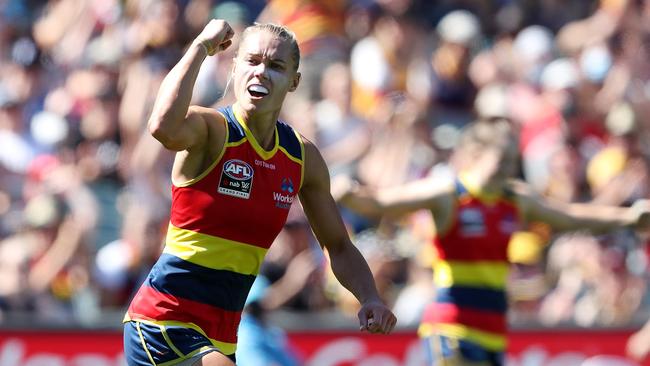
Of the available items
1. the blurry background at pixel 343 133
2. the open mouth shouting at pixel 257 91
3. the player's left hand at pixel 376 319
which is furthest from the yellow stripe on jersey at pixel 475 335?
the open mouth shouting at pixel 257 91

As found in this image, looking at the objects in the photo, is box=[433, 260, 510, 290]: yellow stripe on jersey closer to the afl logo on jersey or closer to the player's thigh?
the afl logo on jersey

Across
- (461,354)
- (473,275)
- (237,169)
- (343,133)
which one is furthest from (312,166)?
(343,133)

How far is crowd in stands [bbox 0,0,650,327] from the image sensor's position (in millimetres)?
11109

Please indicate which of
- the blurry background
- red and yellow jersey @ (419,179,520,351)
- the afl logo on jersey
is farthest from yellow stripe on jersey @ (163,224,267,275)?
Result: the blurry background

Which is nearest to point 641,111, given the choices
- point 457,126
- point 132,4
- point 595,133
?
point 595,133

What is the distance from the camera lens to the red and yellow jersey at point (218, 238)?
18.7 feet

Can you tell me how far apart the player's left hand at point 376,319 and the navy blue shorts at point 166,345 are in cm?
74

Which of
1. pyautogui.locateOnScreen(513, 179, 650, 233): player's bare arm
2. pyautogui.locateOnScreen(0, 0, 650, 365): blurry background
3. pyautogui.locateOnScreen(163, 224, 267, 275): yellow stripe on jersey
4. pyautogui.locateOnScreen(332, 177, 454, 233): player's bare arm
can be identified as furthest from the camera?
pyautogui.locateOnScreen(0, 0, 650, 365): blurry background

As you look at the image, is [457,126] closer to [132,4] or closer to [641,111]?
[641,111]

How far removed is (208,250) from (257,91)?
759 mm

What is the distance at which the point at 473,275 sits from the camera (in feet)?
29.5

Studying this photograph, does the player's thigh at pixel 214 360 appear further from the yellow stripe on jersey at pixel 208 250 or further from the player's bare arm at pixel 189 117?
the player's bare arm at pixel 189 117

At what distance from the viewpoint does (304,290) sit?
11.1 m

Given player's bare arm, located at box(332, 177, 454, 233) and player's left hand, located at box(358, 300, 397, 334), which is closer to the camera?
player's left hand, located at box(358, 300, 397, 334)
